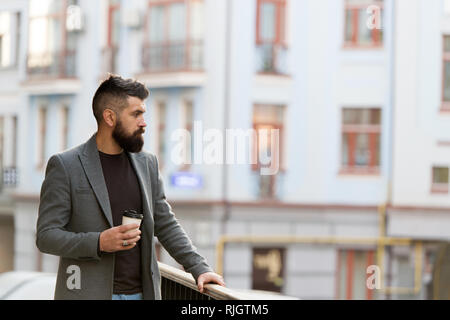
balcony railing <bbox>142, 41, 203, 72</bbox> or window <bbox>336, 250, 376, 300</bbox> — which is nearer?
balcony railing <bbox>142, 41, 203, 72</bbox>

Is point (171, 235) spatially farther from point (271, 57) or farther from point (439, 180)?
point (439, 180)

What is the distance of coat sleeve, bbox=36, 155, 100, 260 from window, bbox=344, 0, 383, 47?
788 centimetres

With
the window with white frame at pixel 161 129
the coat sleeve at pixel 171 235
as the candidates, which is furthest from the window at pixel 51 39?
the coat sleeve at pixel 171 235

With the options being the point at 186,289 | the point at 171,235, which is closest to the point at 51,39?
the point at 186,289

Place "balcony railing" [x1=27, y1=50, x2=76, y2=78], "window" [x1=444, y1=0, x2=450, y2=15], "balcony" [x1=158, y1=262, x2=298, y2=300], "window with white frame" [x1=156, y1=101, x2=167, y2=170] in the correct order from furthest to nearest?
1. "balcony railing" [x1=27, y1=50, x2=76, y2=78]
2. "window with white frame" [x1=156, y1=101, x2=167, y2=170]
3. "window" [x1=444, y1=0, x2=450, y2=15]
4. "balcony" [x1=158, y1=262, x2=298, y2=300]

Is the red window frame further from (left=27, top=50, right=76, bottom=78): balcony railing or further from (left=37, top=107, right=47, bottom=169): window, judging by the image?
(left=37, top=107, right=47, bottom=169): window

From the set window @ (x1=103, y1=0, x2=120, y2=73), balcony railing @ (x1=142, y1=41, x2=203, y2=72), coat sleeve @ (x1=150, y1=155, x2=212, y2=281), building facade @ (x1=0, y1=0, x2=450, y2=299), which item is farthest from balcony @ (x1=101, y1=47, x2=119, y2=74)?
coat sleeve @ (x1=150, y1=155, x2=212, y2=281)

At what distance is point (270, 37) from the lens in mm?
9609

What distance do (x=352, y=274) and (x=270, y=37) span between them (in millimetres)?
2248

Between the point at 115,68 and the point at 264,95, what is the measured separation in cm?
152

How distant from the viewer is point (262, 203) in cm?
966

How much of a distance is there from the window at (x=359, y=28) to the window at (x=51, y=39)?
257 cm

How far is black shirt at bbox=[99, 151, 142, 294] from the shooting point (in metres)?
1.72
